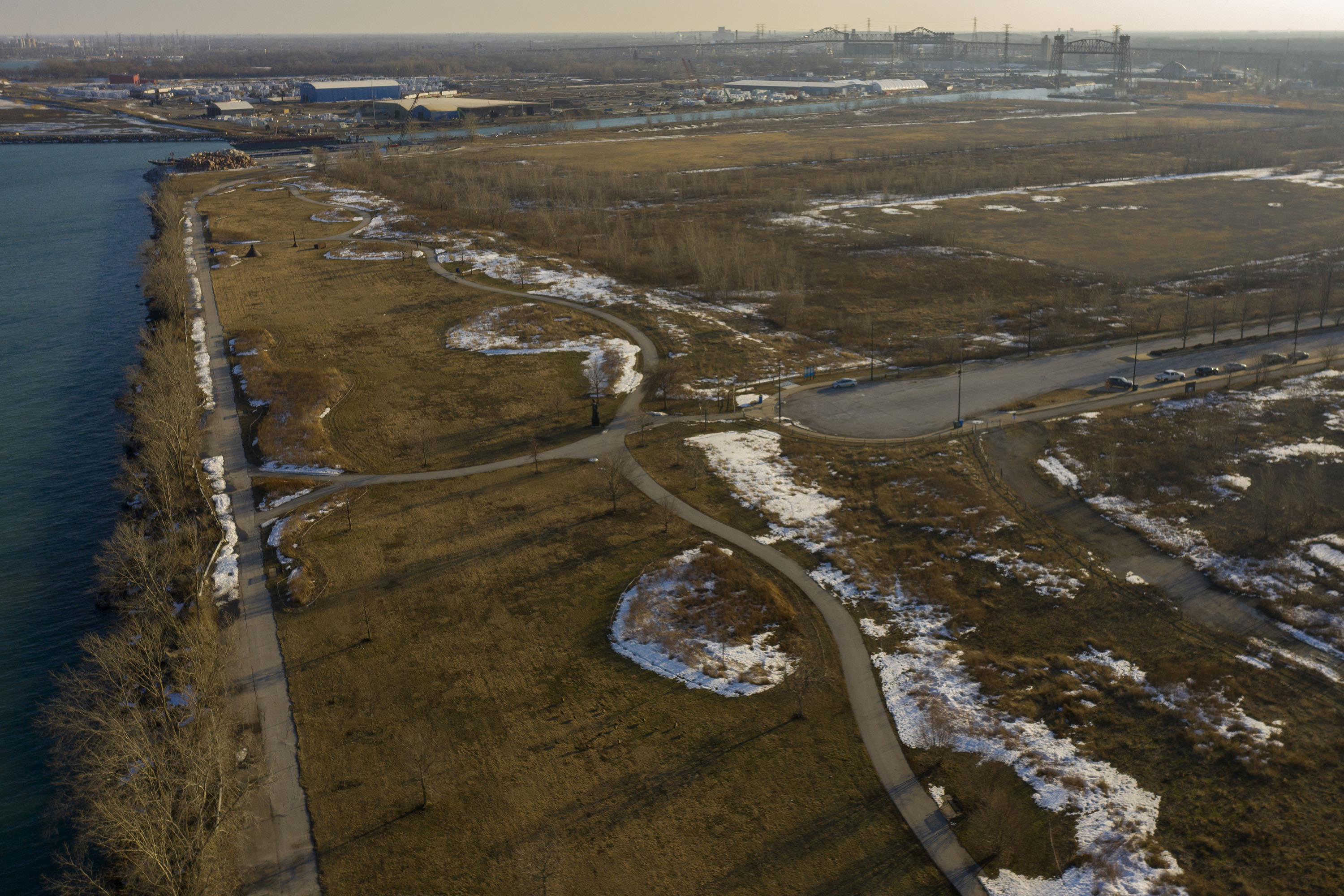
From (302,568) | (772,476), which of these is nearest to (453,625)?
(302,568)

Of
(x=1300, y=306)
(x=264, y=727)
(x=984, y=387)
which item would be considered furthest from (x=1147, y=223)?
(x=264, y=727)

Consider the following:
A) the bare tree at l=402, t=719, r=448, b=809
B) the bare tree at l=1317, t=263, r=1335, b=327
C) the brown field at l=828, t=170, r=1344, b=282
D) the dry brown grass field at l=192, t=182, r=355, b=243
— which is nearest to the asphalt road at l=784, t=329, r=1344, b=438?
the bare tree at l=1317, t=263, r=1335, b=327

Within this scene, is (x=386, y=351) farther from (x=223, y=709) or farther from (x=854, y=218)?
(x=854, y=218)

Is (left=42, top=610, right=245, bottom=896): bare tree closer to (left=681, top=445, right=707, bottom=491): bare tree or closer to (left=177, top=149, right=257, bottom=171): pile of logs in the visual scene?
(left=681, top=445, right=707, bottom=491): bare tree

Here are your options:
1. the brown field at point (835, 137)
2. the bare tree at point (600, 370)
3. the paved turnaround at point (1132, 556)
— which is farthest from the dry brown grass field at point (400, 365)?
the brown field at point (835, 137)

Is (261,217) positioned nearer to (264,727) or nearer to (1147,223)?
(264,727)

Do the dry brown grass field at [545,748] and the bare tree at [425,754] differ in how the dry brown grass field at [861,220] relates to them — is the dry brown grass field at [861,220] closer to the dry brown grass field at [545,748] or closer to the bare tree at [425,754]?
the dry brown grass field at [545,748]

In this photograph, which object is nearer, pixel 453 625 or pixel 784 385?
pixel 453 625
